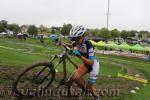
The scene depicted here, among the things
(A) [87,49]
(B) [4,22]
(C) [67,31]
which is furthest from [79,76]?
(B) [4,22]

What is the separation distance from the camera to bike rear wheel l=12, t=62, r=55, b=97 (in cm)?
920

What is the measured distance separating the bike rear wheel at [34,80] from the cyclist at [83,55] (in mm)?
741

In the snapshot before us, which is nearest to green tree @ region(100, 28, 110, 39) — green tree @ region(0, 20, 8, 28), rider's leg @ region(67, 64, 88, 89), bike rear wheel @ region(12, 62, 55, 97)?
green tree @ region(0, 20, 8, 28)

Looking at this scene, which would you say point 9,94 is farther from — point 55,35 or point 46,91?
point 55,35

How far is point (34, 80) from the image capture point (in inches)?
378

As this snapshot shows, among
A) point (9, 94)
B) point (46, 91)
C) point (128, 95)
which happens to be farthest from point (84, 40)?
point (128, 95)

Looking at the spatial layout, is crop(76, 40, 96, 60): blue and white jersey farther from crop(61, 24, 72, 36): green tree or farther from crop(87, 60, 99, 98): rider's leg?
crop(61, 24, 72, 36): green tree

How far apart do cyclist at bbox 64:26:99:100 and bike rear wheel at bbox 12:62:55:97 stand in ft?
2.43

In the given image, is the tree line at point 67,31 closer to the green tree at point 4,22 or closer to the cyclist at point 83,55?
the green tree at point 4,22

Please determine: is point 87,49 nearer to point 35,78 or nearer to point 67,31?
point 35,78

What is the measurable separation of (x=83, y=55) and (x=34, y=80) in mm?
1763

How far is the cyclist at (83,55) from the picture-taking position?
976 cm

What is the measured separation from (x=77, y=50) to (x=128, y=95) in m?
3.93

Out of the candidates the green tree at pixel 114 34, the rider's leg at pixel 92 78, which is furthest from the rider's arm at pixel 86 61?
the green tree at pixel 114 34
